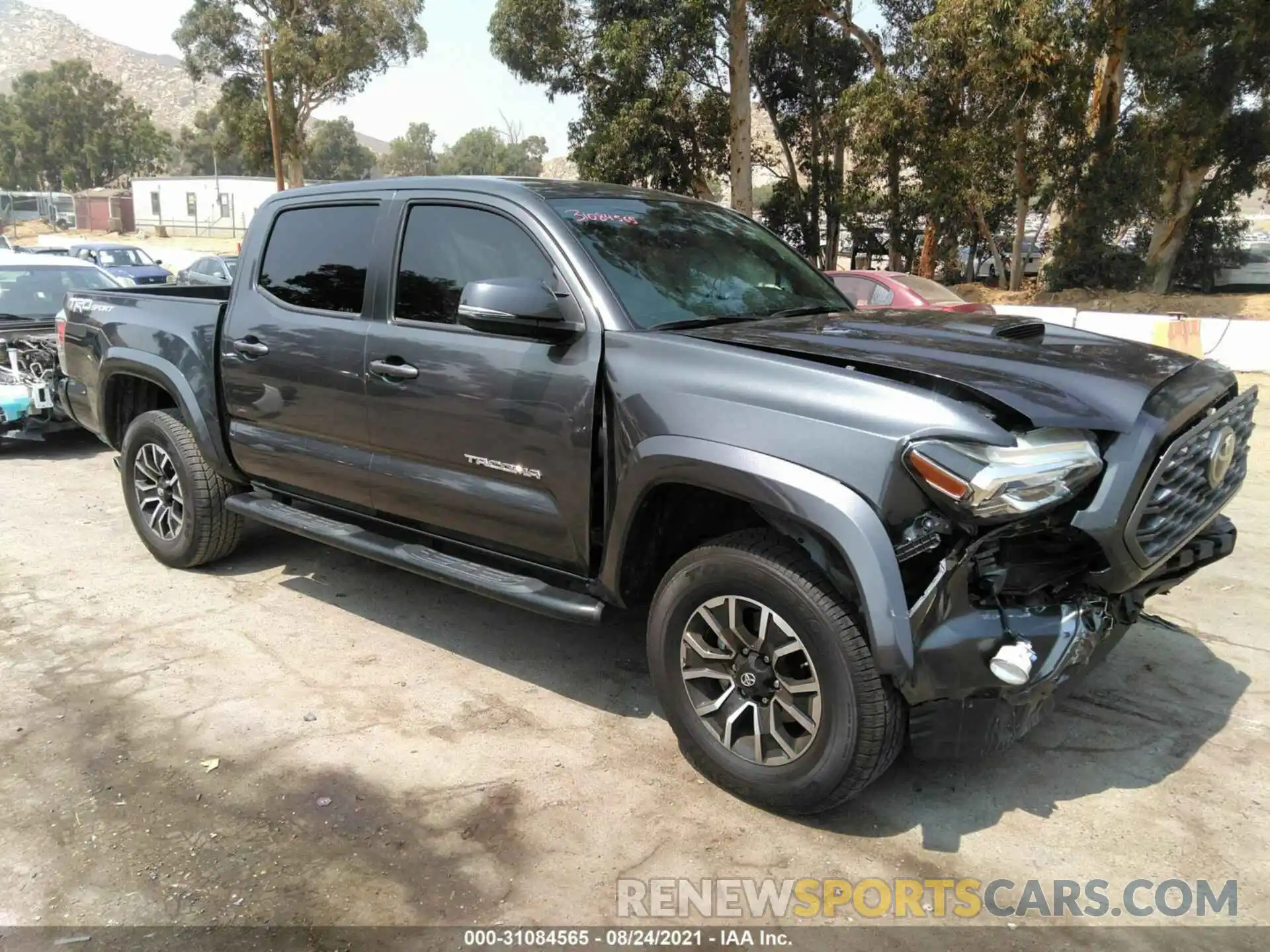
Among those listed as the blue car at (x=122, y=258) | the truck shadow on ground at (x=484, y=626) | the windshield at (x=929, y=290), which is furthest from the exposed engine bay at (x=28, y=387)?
the blue car at (x=122, y=258)

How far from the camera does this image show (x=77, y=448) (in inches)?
352

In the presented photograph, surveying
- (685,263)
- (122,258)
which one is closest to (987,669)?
(685,263)

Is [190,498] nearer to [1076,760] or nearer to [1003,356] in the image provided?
[1003,356]

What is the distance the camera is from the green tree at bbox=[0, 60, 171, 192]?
7562 centimetres

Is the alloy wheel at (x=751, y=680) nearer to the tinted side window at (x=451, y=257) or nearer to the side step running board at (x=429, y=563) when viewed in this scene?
the side step running board at (x=429, y=563)

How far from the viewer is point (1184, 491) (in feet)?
10.00

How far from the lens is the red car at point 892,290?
11422 millimetres

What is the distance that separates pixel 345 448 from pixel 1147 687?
139 inches

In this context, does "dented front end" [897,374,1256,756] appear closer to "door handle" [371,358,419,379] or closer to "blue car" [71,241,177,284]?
"door handle" [371,358,419,379]

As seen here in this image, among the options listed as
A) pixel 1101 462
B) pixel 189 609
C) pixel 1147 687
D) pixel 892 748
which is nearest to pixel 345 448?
pixel 189 609

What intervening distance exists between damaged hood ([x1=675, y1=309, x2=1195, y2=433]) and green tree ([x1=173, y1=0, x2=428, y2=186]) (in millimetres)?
35472

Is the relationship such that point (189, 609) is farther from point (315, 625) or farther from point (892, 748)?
point (892, 748)

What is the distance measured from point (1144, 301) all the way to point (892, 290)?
10.9 m

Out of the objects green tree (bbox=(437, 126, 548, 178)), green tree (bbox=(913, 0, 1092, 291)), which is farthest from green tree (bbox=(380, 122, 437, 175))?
green tree (bbox=(913, 0, 1092, 291))
